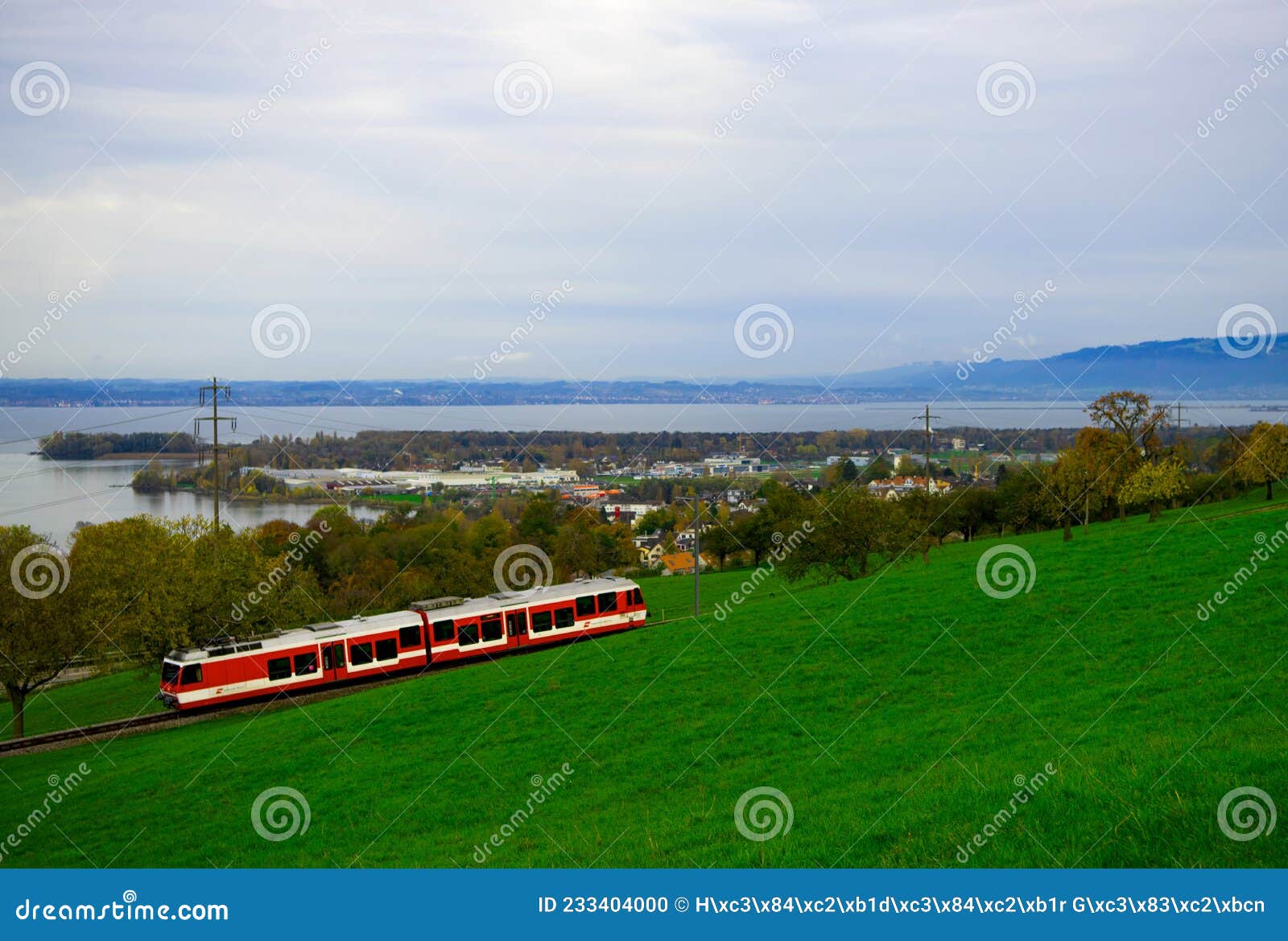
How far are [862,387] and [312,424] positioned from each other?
5357 centimetres

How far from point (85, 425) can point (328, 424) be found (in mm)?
23740

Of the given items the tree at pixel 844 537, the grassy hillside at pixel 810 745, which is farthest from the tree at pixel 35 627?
the tree at pixel 844 537

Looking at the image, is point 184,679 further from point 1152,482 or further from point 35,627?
point 1152,482

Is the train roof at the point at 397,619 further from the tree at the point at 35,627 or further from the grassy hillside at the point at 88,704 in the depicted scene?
the grassy hillside at the point at 88,704

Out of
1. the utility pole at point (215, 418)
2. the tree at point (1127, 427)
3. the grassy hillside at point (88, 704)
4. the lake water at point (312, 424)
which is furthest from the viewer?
the lake water at point (312, 424)

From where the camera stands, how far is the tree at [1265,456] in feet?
144

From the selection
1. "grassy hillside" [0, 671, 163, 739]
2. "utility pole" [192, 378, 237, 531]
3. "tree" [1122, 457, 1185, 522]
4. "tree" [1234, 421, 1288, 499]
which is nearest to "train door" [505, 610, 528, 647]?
"grassy hillside" [0, 671, 163, 739]

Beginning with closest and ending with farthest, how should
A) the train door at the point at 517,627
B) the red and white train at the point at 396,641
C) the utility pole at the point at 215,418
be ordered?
1. the red and white train at the point at 396,641
2. the train door at the point at 517,627
3. the utility pole at the point at 215,418

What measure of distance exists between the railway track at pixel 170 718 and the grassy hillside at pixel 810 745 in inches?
29.5

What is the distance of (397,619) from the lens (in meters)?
24.0

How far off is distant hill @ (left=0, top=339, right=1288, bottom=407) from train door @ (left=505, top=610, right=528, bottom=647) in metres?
31.8

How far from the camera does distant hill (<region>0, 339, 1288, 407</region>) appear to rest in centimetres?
5631

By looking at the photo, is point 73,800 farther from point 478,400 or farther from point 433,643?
point 478,400

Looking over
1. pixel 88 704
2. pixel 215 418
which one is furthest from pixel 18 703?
pixel 215 418
